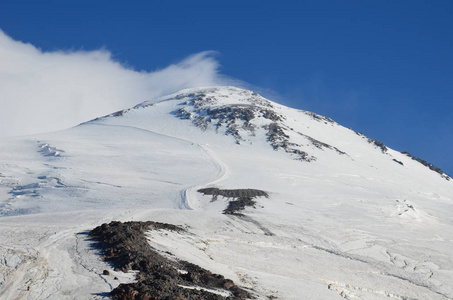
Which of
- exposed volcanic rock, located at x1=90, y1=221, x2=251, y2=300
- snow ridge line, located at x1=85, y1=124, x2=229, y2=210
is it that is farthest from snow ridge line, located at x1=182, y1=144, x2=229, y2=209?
exposed volcanic rock, located at x1=90, y1=221, x2=251, y2=300

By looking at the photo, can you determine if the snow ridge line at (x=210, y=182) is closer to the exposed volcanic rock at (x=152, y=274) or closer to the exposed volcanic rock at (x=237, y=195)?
the exposed volcanic rock at (x=237, y=195)

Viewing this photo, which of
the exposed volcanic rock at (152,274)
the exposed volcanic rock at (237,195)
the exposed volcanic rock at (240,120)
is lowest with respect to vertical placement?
the exposed volcanic rock at (152,274)

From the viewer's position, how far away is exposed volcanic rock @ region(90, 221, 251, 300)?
11.4 metres

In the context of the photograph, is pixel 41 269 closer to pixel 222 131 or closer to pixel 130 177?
pixel 130 177

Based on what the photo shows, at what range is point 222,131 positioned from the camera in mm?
90125

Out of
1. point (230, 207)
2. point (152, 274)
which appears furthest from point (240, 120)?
point (152, 274)

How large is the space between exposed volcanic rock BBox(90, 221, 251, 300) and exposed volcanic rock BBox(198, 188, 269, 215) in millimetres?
19233

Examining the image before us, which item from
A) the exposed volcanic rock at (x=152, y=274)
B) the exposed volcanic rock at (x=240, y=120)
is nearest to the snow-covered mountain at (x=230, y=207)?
the exposed volcanic rock at (x=152, y=274)

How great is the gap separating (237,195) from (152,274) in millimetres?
30522

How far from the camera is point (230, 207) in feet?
126

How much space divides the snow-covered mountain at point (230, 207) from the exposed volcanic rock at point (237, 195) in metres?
0.19

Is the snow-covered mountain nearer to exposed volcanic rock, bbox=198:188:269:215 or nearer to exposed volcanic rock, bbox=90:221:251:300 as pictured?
exposed volcanic rock, bbox=198:188:269:215

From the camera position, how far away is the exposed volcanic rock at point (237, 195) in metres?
38.4

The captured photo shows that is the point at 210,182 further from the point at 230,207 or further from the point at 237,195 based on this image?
the point at 230,207
